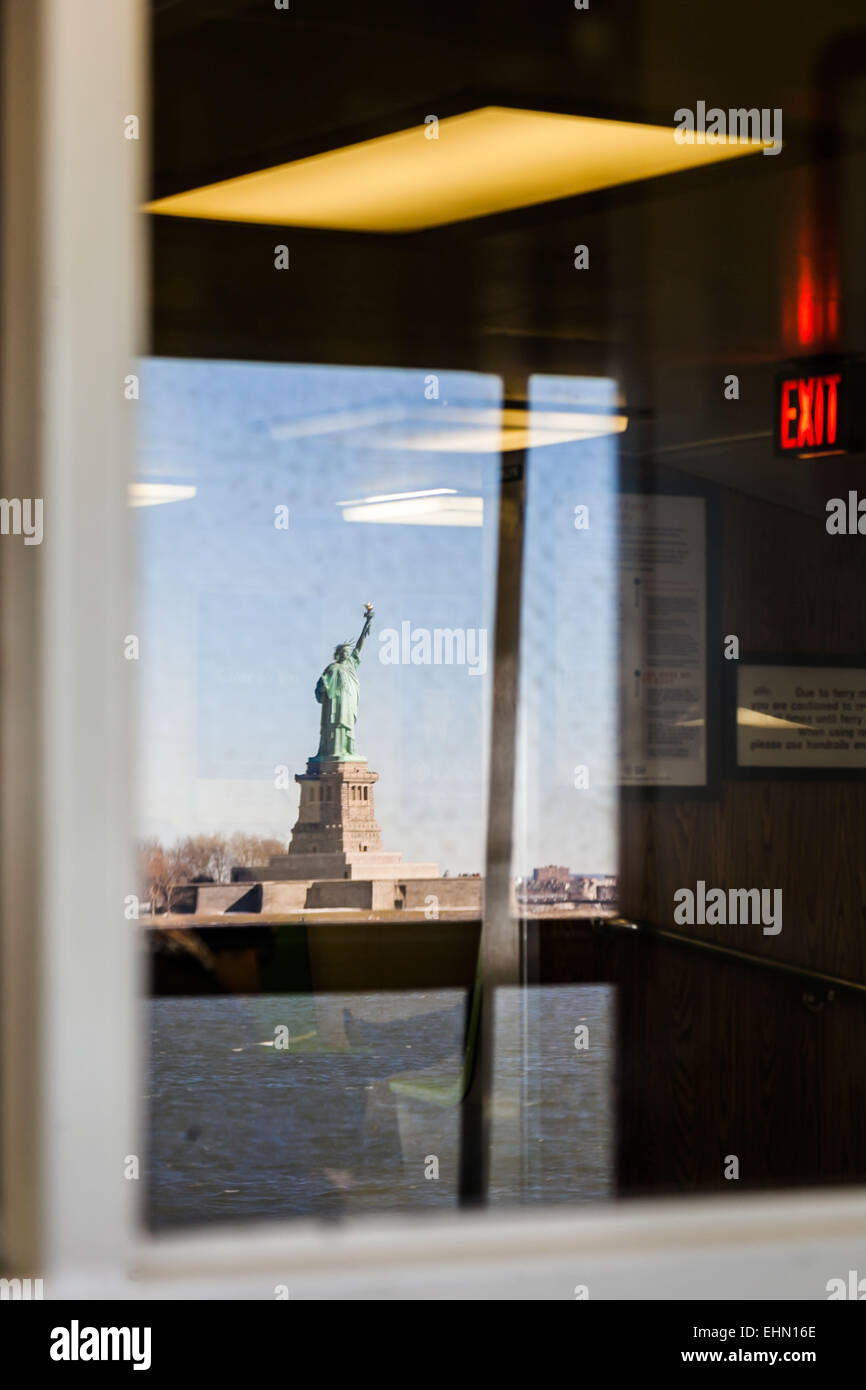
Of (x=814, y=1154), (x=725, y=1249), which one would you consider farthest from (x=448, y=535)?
(x=725, y=1249)

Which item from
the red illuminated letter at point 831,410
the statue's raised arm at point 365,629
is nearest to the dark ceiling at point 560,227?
the red illuminated letter at point 831,410

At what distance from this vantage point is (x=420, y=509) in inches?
140

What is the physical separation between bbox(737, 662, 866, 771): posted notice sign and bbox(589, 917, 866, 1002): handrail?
453mm

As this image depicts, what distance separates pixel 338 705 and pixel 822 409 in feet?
4.19

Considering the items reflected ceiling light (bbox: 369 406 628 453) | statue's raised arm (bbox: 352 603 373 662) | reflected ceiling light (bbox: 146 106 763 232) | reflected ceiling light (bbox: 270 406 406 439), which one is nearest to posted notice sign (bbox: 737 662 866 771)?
reflected ceiling light (bbox: 369 406 628 453)

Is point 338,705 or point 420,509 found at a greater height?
point 420,509

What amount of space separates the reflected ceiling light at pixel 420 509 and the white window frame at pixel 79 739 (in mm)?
2394

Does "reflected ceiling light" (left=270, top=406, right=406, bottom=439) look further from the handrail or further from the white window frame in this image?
the white window frame

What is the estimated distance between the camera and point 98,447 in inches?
41.9

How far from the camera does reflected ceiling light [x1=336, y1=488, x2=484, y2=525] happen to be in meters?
3.53

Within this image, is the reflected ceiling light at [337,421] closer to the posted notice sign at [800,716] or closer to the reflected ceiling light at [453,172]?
the reflected ceiling light at [453,172]

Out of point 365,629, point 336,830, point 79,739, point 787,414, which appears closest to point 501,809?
point 336,830

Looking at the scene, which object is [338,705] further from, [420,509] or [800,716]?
[800,716]
